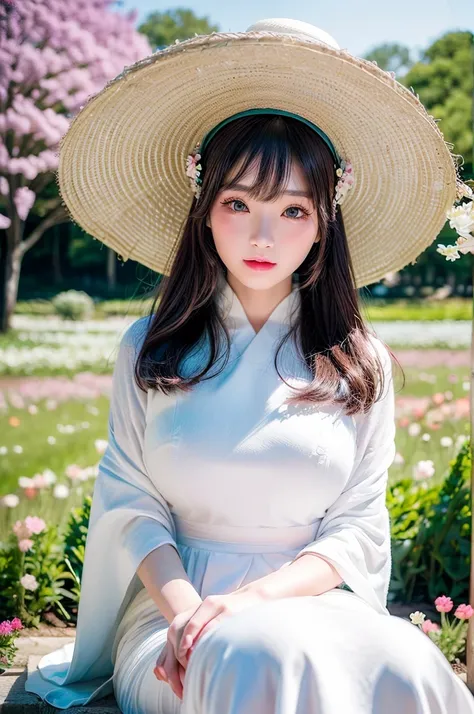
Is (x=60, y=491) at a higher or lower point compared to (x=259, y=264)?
lower

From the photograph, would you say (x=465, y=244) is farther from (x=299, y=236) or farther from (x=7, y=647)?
(x=7, y=647)

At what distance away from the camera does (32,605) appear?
2.79 meters

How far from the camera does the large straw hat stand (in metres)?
1.88

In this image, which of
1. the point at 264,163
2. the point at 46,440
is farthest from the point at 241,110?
the point at 46,440

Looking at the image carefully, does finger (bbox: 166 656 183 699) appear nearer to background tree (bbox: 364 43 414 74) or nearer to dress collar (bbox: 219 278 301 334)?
dress collar (bbox: 219 278 301 334)

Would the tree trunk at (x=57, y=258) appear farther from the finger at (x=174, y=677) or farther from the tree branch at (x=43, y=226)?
the finger at (x=174, y=677)

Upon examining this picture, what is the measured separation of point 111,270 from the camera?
4.32m

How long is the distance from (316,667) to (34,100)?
3456 mm

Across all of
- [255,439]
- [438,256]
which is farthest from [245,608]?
[438,256]

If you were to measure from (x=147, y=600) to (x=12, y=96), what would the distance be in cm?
296

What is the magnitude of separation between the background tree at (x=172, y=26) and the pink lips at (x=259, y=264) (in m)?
2.61

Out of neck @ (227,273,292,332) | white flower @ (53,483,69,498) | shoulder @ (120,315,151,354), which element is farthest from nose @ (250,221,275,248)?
white flower @ (53,483,69,498)

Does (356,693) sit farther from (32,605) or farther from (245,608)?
(32,605)

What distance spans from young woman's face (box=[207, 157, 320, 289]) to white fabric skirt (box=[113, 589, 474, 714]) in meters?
0.75
